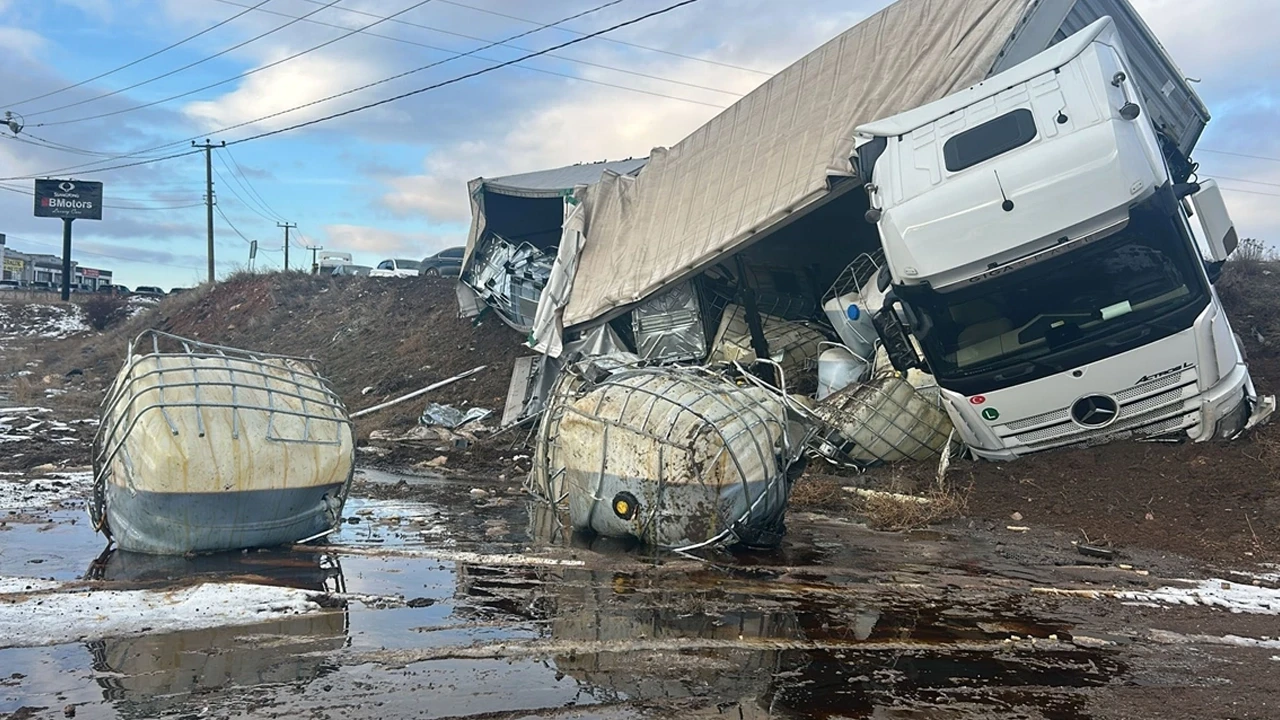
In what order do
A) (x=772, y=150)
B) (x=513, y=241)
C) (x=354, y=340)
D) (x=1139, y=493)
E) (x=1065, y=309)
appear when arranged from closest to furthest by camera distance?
(x=1139, y=493) < (x=1065, y=309) < (x=772, y=150) < (x=513, y=241) < (x=354, y=340)

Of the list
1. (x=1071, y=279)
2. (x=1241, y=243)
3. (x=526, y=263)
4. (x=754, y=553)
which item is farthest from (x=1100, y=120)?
(x=1241, y=243)

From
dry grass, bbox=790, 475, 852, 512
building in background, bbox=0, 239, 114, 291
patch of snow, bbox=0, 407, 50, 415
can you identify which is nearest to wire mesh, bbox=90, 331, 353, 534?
dry grass, bbox=790, 475, 852, 512

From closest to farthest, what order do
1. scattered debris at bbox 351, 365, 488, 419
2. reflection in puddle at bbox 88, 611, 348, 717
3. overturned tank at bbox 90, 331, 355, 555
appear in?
reflection in puddle at bbox 88, 611, 348, 717, overturned tank at bbox 90, 331, 355, 555, scattered debris at bbox 351, 365, 488, 419

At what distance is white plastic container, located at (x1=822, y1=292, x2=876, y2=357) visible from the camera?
10.1 meters

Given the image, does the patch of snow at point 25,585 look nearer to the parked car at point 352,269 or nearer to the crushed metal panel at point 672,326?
the crushed metal panel at point 672,326

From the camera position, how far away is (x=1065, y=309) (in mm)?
7707

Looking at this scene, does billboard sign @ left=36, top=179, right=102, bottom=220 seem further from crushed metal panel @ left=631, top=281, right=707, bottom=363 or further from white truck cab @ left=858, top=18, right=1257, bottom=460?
white truck cab @ left=858, top=18, right=1257, bottom=460

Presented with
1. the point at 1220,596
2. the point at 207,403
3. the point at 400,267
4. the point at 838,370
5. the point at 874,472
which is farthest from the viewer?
the point at 400,267

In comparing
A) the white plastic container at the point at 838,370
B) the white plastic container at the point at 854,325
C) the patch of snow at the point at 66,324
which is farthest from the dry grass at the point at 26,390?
the white plastic container at the point at 854,325

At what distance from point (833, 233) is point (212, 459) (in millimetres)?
8908

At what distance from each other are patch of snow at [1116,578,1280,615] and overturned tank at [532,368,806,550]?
87.5 inches

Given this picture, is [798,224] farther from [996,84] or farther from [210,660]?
[210,660]

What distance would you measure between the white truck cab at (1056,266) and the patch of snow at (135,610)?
5614 mm

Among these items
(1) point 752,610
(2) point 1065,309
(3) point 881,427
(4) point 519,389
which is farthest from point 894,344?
(4) point 519,389
